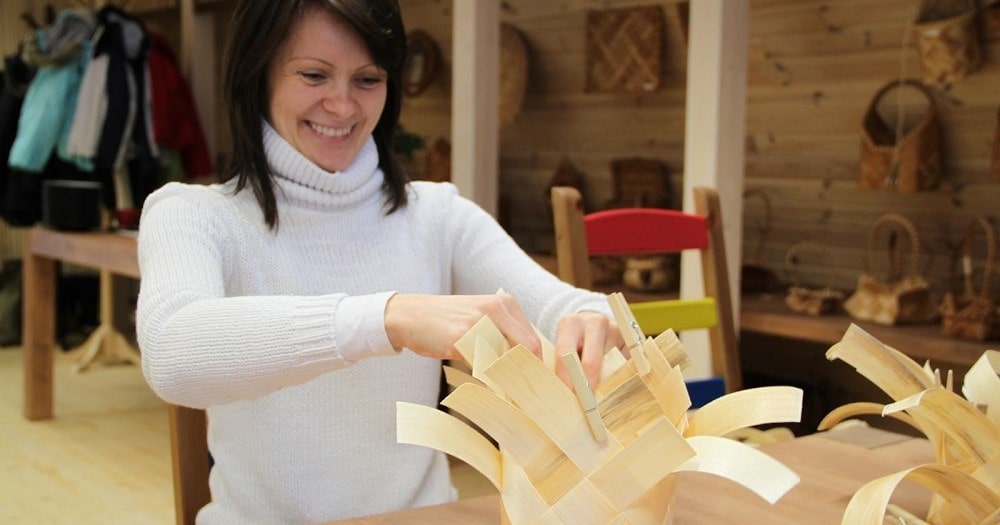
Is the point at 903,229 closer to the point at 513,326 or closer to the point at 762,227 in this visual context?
the point at 762,227

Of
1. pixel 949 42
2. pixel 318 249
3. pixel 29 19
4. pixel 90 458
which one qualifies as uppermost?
pixel 29 19

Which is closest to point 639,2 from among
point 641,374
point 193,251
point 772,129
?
point 772,129

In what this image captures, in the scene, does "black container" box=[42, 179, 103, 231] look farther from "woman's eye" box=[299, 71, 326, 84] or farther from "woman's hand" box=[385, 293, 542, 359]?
"woman's hand" box=[385, 293, 542, 359]

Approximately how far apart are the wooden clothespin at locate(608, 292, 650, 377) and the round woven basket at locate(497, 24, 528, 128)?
3.79 m

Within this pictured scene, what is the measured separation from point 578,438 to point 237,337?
421 millimetres

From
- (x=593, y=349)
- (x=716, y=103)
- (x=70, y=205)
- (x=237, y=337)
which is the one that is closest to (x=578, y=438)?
(x=593, y=349)

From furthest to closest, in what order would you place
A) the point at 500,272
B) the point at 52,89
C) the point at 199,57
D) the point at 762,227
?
the point at 199,57
the point at 52,89
the point at 762,227
the point at 500,272

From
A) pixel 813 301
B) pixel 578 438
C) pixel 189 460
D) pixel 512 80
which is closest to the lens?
pixel 578 438

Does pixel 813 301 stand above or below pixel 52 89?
below

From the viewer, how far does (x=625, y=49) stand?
4250mm

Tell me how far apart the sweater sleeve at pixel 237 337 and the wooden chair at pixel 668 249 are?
0.76 m

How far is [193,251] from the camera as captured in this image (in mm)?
1227

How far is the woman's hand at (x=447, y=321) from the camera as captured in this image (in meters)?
0.91

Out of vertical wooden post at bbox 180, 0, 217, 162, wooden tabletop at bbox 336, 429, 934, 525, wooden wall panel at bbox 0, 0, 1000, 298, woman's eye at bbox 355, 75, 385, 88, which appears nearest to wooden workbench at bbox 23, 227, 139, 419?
vertical wooden post at bbox 180, 0, 217, 162
